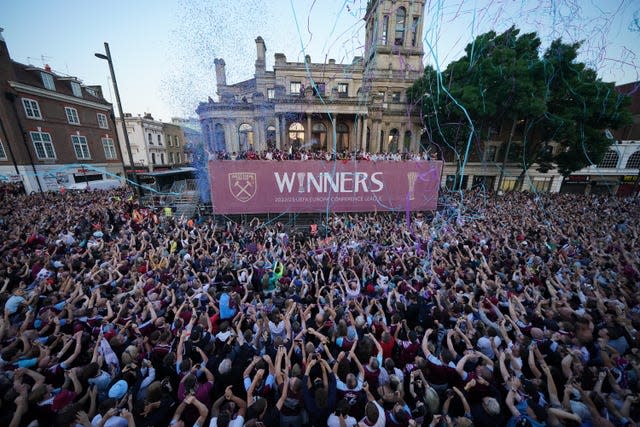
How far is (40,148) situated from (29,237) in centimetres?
2368

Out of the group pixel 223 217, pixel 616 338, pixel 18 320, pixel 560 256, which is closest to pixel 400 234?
pixel 560 256

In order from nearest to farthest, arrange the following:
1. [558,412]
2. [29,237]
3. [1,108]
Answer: [558,412]
[29,237]
[1,108]

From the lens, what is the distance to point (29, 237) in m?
8.62

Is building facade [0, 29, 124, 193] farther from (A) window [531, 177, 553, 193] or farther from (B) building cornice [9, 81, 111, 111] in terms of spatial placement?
(A) window [531, 177, 553, 193]

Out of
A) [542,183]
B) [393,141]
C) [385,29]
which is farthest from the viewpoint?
[542,183]

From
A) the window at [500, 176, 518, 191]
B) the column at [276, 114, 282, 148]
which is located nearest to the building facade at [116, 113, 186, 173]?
the column at [276, 114, 282, 148]

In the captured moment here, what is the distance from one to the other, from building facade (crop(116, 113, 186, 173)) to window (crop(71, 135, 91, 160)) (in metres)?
6.96

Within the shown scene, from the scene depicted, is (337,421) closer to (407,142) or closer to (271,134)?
(271,134)

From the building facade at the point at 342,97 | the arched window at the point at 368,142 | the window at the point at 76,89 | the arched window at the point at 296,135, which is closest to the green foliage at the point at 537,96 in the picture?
the building facade at the point at 342,97

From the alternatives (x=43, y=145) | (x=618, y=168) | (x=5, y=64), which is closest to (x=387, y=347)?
(x=43, y=145)

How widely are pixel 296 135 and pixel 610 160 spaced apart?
36.9 m

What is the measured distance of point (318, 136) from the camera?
28.8 metres

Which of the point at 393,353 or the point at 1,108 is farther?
the point at 1,108

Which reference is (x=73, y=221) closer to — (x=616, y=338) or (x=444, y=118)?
(x=616, y=338)
